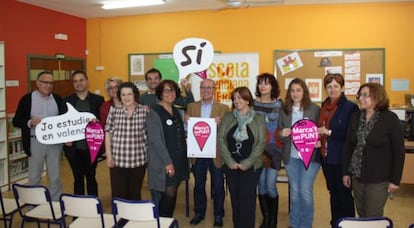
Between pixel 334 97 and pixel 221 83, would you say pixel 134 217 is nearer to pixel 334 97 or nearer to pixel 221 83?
pixel 334 97

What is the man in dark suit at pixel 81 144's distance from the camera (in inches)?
151

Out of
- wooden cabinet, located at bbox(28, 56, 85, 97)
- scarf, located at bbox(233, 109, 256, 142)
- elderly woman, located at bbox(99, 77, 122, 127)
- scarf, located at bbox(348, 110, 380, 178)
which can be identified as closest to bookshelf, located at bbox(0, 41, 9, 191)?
wooden cabinet, located at bbox(28, 56, 85, 97)

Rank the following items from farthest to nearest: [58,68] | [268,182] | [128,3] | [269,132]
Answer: [58,68] < [128,3] < [268,182] < [269,132]

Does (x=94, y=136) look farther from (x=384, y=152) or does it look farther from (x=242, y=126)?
(x=384, y=152)

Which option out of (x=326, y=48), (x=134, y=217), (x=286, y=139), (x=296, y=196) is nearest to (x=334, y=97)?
(x=286, y=139)

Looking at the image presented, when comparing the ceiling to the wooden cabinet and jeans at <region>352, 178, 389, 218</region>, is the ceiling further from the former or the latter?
jeans at <region>352, 178, 389, 218</region>

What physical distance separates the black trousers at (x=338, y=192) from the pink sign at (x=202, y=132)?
3.37 ft

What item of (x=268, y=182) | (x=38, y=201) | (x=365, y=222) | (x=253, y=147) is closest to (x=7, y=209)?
(x=38, y=201)

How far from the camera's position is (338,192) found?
3.25m

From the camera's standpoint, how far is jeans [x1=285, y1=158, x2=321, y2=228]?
3.22 metres

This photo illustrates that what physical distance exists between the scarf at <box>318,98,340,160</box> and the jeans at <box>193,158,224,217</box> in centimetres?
100

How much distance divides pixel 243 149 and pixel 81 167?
1.80 metres

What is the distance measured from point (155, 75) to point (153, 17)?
3359 mm

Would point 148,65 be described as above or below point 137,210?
above
